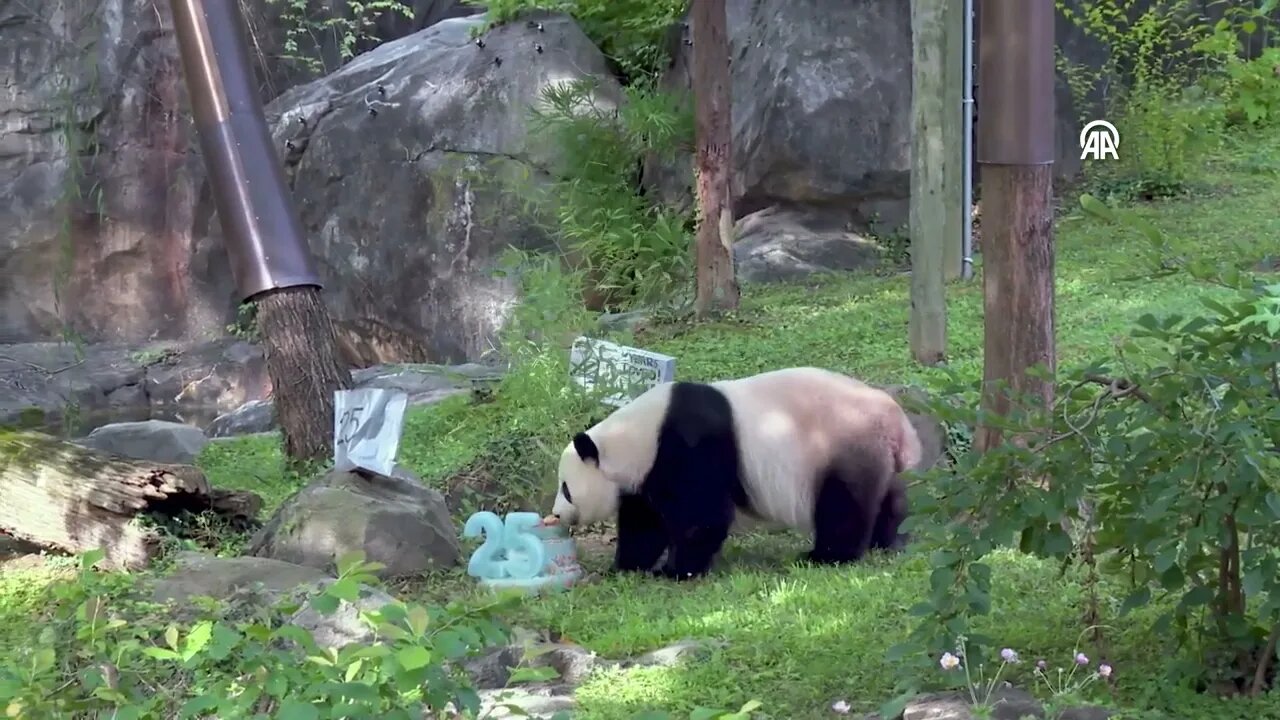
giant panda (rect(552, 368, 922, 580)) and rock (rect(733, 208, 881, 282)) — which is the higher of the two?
rock (rect(733, 208, 881, 282))

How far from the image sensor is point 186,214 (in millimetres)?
17406

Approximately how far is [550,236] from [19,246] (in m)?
8.50

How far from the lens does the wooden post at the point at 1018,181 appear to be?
17.9 ft

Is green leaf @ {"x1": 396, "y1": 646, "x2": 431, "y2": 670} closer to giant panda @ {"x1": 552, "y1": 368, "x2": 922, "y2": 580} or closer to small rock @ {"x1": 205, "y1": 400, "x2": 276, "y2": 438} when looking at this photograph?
giant panda @ {"x1": 552, "y1": 368, "x2": 922, "y2": 580}

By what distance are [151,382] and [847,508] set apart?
1226cm

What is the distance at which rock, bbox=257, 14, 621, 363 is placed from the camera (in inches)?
553

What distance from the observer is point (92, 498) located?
6117 millimetres

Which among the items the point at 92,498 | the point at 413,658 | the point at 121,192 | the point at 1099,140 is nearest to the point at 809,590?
the point at 413,658

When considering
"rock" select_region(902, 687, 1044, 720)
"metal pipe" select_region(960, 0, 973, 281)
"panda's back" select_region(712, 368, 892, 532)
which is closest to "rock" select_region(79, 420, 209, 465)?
"panda's back" select_region(712, 368, 892, 532)

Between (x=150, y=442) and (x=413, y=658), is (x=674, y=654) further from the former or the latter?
(x=150, y=442)

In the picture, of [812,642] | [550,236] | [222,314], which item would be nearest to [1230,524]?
[812,642]

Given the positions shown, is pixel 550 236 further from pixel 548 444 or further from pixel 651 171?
pixel 548 444

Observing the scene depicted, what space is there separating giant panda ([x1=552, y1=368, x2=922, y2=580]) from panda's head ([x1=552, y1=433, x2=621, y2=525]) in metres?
0.02

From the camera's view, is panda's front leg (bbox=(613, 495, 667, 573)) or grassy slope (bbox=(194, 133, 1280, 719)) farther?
panda's front leg (bbox=(613, 495, 667, 573))
